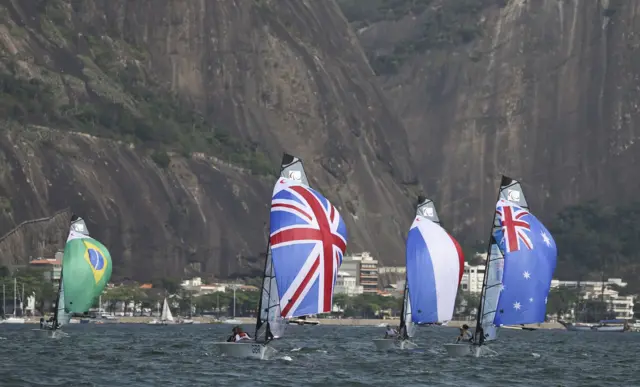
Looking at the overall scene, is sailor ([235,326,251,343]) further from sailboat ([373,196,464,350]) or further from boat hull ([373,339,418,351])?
boat hull ([373,339,418,351])

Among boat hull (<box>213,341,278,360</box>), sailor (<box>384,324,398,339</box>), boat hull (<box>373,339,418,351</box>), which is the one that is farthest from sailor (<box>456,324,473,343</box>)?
boat hull (<box>213,341,278,360</box>)

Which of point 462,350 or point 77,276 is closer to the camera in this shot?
point 462,350

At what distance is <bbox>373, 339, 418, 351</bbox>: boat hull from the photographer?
103 metres

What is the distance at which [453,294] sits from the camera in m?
99.8

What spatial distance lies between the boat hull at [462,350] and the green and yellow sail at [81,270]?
33373 mm

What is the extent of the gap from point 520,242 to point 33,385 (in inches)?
1090

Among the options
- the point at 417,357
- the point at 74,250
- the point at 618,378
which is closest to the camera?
the point at 618,378

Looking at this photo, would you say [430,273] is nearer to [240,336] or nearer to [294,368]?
[240,336]

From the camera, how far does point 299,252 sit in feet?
257

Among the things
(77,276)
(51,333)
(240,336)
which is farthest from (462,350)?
(51,333)

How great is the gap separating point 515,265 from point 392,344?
59.6ft

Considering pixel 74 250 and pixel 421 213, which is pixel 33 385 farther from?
pixel 74 250

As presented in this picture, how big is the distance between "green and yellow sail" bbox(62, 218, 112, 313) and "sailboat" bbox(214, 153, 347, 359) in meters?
39.5

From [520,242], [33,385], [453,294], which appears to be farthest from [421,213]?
[33,385]
